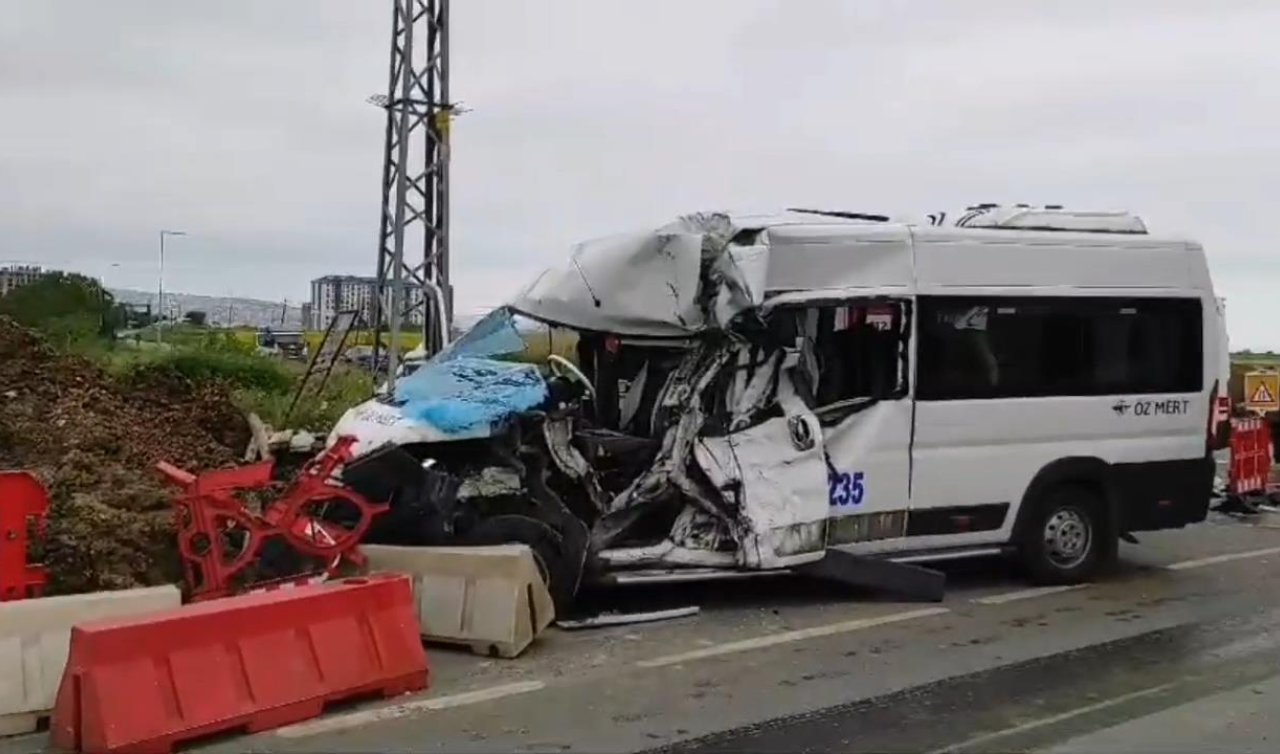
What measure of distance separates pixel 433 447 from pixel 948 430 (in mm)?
3479

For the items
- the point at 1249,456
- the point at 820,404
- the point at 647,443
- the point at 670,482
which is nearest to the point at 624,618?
the point at 670,482

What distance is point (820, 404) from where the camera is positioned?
955 centimetres

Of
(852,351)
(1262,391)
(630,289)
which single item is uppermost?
(630,289)

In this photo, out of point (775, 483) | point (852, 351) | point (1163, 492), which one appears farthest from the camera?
point (1163, 492)

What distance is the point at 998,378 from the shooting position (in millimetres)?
9898

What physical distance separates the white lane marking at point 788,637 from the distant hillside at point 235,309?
690 inches

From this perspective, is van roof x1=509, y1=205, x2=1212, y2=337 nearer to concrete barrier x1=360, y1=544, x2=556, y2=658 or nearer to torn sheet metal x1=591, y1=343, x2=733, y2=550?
torn sheet metal x1=591, y1=343, x2=733, y2=550

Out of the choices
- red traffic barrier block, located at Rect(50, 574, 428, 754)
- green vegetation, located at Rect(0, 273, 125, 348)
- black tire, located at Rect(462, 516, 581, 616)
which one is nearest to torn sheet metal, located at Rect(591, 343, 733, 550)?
black tire, located at Rect(462, 516, 581, 616)

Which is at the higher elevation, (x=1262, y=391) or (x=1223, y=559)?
(x=1262, y=391)

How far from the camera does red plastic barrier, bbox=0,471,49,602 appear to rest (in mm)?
7273

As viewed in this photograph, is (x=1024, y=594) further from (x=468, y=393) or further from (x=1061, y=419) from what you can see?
(x=468, y=393)

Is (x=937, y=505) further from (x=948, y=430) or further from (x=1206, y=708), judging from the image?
(x=1206, y=708)

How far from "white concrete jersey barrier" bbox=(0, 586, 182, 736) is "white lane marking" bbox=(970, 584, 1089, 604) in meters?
5.70

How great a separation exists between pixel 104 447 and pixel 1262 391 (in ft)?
41.0
